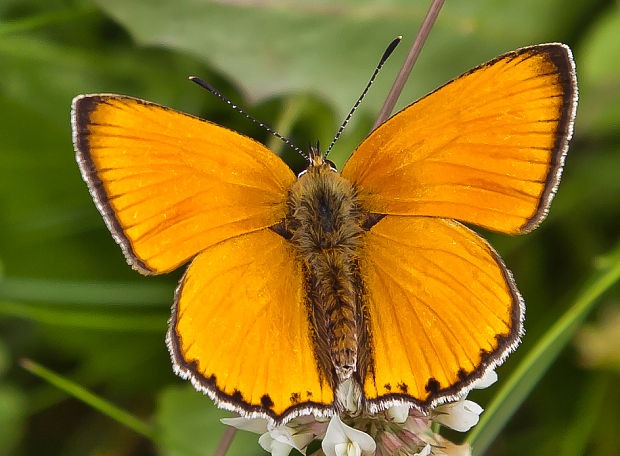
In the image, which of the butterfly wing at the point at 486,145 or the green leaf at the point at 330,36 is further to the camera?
the green leaf at the point at 330,36

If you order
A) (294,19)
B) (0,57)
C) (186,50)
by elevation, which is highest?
(294,19)

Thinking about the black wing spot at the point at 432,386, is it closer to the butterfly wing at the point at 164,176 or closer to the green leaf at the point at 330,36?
the butterfly wing at the point at 164,176

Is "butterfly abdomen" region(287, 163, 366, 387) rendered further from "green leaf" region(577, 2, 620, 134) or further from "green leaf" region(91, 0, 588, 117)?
"green leaf" region(577, 2, 620, 134)

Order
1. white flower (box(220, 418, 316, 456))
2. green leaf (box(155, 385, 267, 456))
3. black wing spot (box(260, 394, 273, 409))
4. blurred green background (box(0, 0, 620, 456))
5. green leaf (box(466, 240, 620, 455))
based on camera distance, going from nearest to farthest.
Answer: black wing spot (box(260, 394, 273, 409)) → white flower (box(220, 418, 316, 456)) → green leaf (box(466, 240, 620, 455)) → green leaf (box(155, 385, 267, 456)) → blurred green background (box(0, 0, 620, 456))

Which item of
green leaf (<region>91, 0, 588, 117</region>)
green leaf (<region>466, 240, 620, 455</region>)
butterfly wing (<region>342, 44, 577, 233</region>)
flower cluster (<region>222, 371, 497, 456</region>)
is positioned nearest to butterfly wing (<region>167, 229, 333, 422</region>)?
flower cluster (<region>222, 371, 497, 456</region>)

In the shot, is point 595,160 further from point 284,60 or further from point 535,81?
point 535,81

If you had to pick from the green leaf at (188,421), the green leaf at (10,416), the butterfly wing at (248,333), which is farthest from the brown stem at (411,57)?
the green leaf at (10,416)

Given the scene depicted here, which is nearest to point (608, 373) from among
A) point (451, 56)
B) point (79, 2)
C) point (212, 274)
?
point (451, 56)
